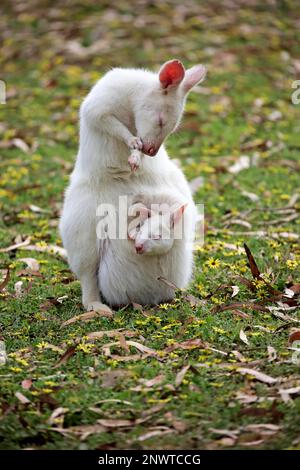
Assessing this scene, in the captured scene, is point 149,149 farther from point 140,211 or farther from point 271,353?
point 271,353

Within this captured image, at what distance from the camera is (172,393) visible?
12.7 ft

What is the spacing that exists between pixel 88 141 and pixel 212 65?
19.6ft

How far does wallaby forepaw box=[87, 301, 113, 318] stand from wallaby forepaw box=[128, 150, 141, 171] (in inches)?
32.9

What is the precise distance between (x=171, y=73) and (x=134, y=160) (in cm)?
49

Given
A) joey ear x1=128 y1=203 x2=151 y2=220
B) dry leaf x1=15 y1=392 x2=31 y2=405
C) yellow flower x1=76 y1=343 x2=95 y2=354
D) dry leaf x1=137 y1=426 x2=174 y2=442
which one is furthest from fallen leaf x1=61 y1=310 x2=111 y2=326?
dry leaf x1=137 y1=426 x2=174 y2=442

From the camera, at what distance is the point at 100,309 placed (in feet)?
15.9

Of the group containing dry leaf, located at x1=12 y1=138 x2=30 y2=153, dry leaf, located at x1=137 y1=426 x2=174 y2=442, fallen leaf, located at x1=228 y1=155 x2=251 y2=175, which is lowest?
dry leaf, located at x1=137 y1=426 x2=174 y2=442

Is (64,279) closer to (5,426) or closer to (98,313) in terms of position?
(98,313)

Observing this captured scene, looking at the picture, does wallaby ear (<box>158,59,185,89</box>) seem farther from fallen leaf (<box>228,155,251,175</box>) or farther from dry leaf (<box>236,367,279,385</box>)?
fallen leaf (<box>228,155,251,175</box>)

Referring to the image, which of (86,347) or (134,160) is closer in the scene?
(86,347)

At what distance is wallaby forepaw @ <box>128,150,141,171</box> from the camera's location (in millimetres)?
4473


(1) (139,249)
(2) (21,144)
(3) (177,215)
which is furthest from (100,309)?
(2) (21,144)
